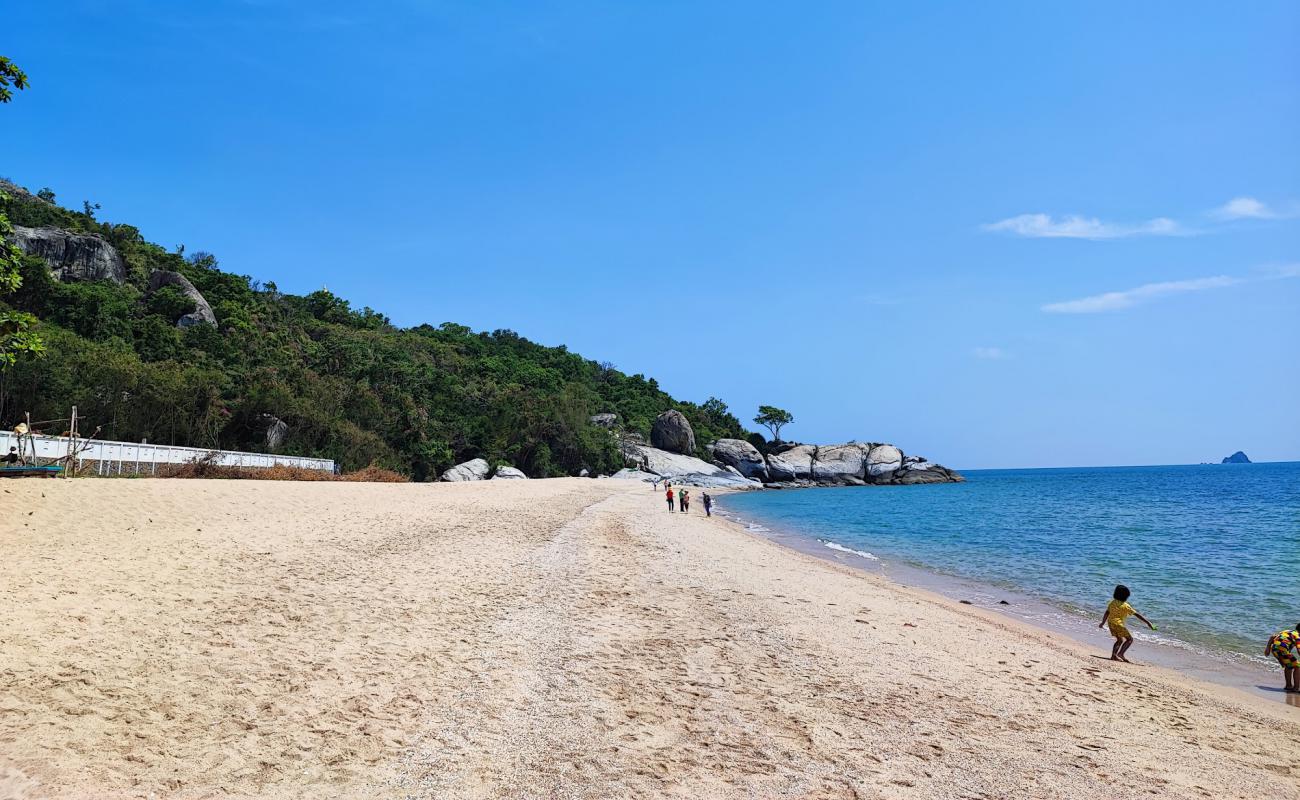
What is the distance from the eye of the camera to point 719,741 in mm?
5734

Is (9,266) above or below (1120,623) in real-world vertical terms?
above

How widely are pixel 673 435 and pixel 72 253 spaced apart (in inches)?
2619

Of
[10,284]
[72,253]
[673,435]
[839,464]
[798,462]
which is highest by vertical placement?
[72,253]

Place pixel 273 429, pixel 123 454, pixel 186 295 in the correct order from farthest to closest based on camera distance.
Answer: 1. pixel 186 295
2. pixel 273 429
3. pixel 123 454

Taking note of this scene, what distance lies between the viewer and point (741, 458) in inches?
3871

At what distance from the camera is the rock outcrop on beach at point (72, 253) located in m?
51.2

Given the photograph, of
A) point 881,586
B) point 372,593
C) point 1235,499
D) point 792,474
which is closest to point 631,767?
point 372,593

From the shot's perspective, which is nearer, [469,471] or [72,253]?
[72,253]

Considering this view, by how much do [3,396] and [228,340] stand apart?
18.7 meters

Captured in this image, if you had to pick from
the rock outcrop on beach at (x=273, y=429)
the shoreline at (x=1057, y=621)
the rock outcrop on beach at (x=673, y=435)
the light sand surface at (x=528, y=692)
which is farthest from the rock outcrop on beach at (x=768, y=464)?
the light sand surface at (x=528, y=692)

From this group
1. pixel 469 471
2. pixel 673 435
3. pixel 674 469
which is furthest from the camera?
pixel 673 435

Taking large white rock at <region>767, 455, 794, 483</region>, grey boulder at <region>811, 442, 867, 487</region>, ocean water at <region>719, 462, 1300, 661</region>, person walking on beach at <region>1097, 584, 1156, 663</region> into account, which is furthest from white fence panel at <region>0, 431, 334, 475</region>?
grey boulder at <region>811, 442, 867, 487</region>

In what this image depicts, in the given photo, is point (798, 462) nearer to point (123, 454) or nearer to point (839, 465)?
point (839, 465)

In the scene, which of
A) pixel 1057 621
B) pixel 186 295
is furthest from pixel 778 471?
pixel 1057 621
